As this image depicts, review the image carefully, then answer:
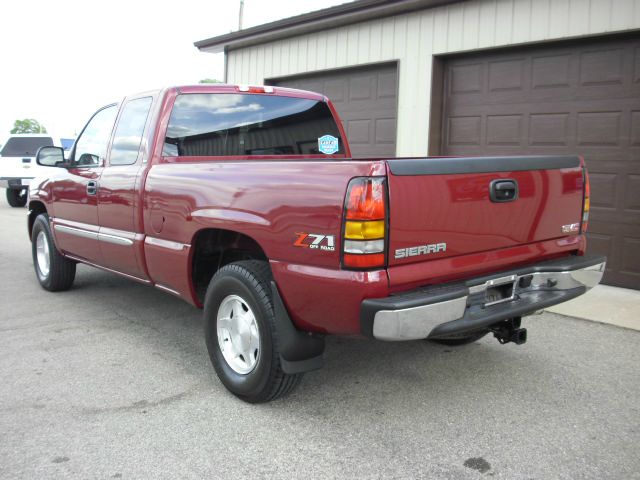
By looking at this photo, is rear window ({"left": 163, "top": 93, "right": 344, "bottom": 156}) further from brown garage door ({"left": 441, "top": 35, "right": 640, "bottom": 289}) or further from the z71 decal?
brown garage door ({"left": 441, "top": 35, "right": 640, "bottom": 289})

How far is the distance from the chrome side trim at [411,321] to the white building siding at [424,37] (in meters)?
4.76

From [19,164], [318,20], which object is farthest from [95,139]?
[19,164]

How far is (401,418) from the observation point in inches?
130

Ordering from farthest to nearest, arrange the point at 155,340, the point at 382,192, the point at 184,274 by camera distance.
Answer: the point at 155,340, the point at 184,274, the point at 382,192

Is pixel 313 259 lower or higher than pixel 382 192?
lower

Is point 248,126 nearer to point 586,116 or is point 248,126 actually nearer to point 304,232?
point 304,232

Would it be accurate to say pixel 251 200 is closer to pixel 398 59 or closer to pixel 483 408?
pixel 483 408

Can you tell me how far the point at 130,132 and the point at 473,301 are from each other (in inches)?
118

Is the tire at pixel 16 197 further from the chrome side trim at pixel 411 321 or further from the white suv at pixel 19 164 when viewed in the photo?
the chrome side trim at pixel 411 321

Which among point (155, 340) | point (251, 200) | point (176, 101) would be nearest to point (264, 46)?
point (176, 101)

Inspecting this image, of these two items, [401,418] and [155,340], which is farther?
[155,340]

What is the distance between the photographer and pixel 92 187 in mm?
4922

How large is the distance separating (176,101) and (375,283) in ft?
7.85

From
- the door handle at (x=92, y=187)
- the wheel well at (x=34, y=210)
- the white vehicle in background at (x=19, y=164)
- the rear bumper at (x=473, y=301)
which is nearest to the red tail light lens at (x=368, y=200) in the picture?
the rear bumper at (x=473, y=301)
